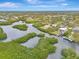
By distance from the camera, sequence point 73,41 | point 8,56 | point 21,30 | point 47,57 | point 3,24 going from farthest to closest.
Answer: point 3,24 → point 21,30 → point 73,41 → point 47,57 → point 8,56

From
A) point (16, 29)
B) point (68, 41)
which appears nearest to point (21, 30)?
point (16, 29)

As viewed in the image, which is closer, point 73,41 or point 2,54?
point 2,54

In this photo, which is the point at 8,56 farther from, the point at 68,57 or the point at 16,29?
the point at 16,29

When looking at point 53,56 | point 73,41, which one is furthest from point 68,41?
point 53,56

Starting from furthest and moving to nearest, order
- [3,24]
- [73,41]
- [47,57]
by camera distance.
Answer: [3,24]
[73,41]
[47,57]

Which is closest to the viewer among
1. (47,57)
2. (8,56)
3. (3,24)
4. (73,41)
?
(8,56)

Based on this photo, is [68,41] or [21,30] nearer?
[68,41]

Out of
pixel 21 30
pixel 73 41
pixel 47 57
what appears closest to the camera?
pixel 47 57

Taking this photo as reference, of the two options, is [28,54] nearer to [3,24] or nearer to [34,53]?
[34,53]
